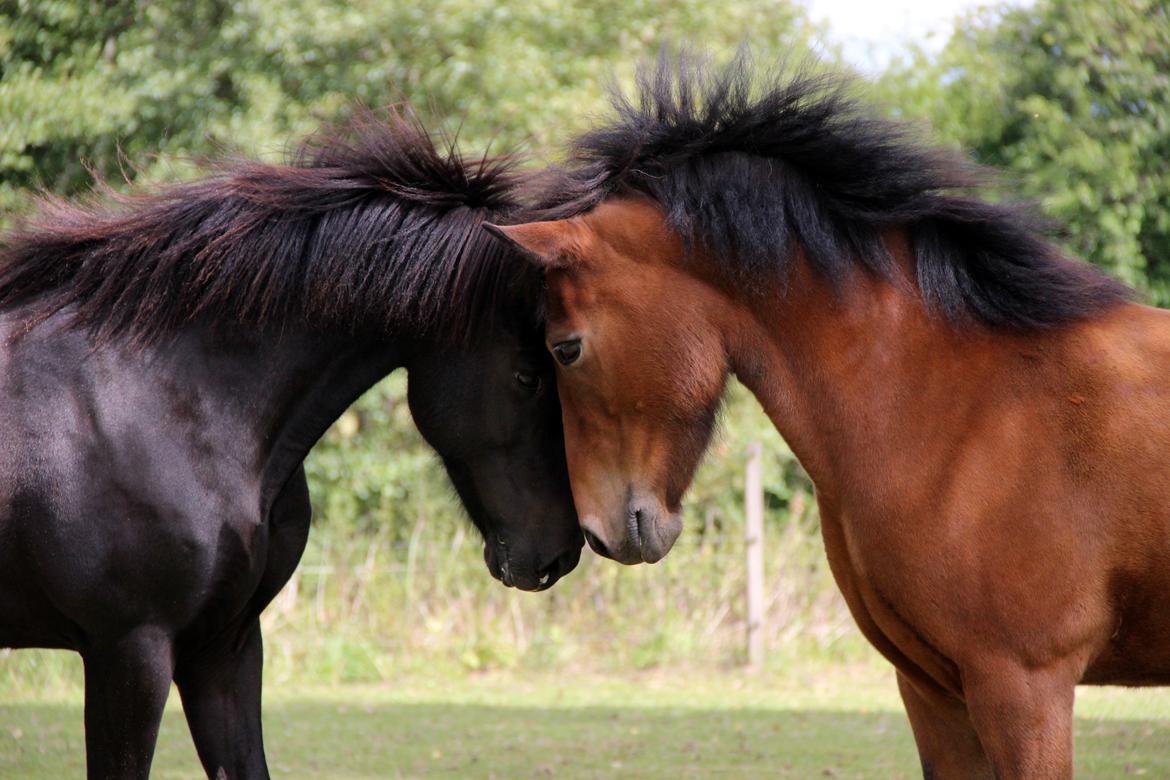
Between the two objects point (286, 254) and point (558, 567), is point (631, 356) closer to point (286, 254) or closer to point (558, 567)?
point (558, 567)

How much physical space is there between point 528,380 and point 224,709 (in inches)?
55.1

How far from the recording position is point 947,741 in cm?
336

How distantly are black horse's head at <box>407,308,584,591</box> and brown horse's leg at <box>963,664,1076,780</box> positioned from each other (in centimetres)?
130

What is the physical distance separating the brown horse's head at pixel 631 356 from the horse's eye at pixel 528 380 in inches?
14.6

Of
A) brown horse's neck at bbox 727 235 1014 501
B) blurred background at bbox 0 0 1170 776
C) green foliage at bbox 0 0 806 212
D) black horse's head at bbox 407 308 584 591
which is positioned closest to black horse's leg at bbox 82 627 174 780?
black horse's head at bbox 407 308 584 591

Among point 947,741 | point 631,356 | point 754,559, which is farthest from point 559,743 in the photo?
point 631,356

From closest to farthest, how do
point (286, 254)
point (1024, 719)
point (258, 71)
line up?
point (1024, 719) → point (286, 254) → point (258, 71)

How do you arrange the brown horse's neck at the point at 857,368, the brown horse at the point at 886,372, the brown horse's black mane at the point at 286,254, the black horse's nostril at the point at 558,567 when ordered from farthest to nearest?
the black horse's nostril at the point at 558,567 → the brown horse's black mane at the point at 286,254 → the brown horse's neck at the point at 857,368 → the brown horse at the point at 886,372

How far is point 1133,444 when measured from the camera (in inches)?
Result: 120

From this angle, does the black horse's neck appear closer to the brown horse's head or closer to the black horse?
the black horse

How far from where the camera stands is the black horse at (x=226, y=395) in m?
3.32

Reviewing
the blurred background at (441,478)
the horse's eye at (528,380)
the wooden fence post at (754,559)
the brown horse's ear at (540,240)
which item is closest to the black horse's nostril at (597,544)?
the horse's eye at (528,380)

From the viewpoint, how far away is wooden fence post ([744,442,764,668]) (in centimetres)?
1016

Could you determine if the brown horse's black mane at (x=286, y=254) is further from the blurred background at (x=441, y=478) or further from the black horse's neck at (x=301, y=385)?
the blurred background at (x=441, y=478)
